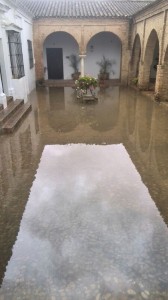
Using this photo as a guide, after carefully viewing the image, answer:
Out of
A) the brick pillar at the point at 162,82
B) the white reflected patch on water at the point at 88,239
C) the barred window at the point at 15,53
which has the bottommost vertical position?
the white reflected patch on water at the point at 88,239

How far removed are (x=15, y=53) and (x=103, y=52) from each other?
10372 mm

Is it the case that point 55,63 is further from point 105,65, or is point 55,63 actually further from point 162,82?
point 162,82

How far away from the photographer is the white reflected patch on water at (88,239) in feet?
9.92

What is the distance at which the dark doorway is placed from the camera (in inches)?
816

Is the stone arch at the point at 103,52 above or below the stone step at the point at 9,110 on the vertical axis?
above

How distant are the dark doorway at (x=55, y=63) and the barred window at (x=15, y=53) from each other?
24.7 feet

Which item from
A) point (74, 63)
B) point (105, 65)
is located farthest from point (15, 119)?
point (105, 65)

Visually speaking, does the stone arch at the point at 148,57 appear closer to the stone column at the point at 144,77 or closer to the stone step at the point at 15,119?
the stone column at the point at 144,77

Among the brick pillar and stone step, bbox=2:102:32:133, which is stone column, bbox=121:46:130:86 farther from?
stone step, bbox=2:102:32:133

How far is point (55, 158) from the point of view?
649cm

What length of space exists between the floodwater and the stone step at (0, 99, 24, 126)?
81 cm

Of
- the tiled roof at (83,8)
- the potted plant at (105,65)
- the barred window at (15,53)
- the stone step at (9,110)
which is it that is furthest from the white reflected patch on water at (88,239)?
the potted plant at (105,65)

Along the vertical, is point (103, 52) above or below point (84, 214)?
above

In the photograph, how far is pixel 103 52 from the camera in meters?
21.0
